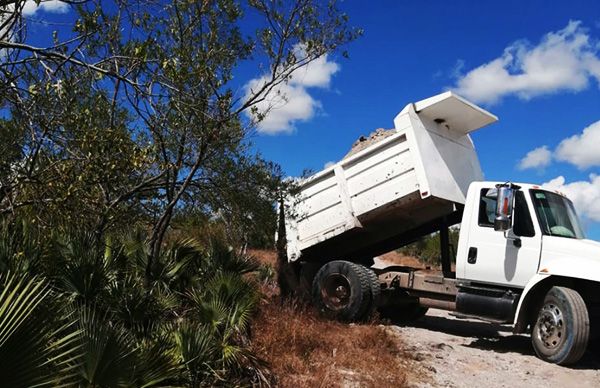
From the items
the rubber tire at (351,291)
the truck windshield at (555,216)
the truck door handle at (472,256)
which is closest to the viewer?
the truck windshield at (555,216)

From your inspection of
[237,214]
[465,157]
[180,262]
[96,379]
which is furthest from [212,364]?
[465,157]

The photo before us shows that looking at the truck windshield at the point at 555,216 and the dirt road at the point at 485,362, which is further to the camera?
the truck windshield at the point at 555,216

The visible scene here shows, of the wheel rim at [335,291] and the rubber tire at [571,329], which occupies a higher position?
the wheel rim at [335,291]

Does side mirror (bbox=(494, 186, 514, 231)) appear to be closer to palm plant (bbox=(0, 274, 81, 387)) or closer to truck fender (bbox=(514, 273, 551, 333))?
truck fender (bbox=(514, 273, 551, 333))

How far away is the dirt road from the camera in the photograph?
289 inches

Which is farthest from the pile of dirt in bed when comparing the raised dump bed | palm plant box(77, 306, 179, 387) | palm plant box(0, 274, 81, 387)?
palm plant box(0, 274, 81, 387)

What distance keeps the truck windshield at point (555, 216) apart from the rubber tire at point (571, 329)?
1029mm

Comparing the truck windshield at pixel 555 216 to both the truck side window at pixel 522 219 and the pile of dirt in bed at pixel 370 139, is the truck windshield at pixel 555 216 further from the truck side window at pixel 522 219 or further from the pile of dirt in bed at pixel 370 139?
the pile of dirt in bed at pixel 370 139

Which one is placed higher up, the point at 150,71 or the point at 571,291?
the point at 150,71

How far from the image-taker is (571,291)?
8094mm

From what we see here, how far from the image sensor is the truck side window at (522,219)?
28.9 feet

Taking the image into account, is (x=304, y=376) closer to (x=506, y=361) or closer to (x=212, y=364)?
(x=212, y=364)

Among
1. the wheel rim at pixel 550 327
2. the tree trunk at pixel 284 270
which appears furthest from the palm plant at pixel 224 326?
the wheel rim at pixel 550 327

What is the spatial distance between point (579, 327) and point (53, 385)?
6.95 meters
